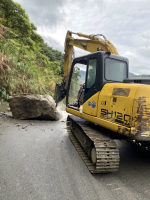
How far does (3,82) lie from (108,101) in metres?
6.64

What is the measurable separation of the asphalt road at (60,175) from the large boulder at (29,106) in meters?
2.41

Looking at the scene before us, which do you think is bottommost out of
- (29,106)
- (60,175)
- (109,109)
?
(60,175)

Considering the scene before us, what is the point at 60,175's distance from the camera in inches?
107

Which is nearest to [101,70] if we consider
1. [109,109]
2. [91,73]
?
[91,73]

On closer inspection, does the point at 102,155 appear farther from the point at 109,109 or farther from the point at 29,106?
the point at 29,106

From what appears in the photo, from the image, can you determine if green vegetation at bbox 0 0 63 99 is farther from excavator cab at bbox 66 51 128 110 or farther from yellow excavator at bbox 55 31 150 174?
yellow excavator at bbox 55 31 150 174

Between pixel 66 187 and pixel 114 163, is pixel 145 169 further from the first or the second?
pixel 66 187

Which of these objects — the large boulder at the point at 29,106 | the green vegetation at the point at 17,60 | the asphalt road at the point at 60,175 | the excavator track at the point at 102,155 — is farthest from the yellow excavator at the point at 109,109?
the green vegetation at the point at 17,60

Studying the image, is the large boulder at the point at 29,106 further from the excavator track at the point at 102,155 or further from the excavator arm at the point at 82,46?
the excavator track at the point at 102,155

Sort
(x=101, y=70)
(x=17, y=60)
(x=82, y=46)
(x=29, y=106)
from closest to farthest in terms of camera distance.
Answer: (x=101, y=70) → (x=82, y=46) → (x=29, y=106) → (x=17, y=60)

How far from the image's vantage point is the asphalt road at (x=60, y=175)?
226 cm

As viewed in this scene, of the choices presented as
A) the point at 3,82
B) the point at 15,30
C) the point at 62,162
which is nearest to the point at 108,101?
the point at 62,162

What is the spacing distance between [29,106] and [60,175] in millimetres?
4396

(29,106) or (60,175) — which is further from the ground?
(29,106)
